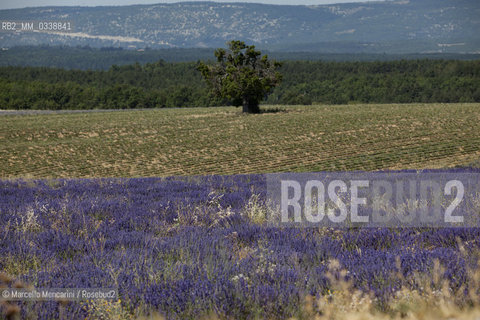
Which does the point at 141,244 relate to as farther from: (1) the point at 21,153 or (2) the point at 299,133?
(2) the point at 299,133

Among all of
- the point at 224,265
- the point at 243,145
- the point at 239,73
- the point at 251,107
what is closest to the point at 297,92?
the point at 251,107

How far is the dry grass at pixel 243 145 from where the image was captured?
36.2 metres

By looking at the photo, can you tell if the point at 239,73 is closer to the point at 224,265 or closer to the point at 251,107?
the point at 251,107

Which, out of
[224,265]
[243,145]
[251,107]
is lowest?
[243,145]

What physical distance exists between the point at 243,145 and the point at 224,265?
41865 millimetres

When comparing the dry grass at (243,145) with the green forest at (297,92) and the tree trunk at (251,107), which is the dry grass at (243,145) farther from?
the green forest at (297,92)

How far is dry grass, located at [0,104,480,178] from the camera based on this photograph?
119 ft

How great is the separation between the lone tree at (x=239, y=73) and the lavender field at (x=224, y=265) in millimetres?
53099

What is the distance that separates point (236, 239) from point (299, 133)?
47.5 m

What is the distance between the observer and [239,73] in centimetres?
6097

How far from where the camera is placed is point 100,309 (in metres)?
3.79

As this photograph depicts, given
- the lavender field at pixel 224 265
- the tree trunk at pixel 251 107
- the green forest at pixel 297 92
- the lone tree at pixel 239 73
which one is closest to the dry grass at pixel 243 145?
the tree trunk at pixel 251 107

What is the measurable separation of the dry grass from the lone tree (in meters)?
4.03

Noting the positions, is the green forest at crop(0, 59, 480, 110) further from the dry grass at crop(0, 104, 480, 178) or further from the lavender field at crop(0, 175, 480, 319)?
the lavender field at crop(0, 175, 480, 319)
